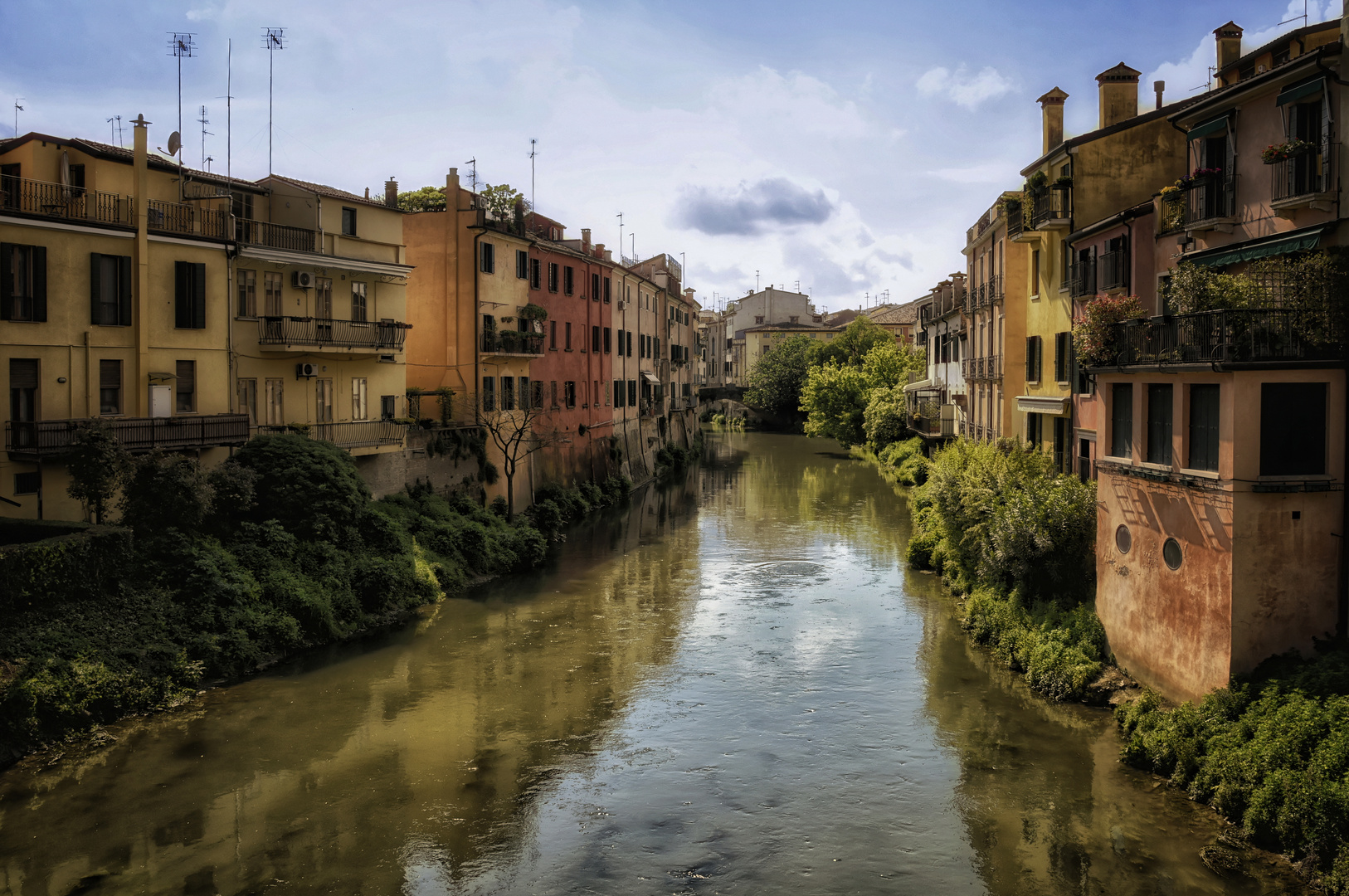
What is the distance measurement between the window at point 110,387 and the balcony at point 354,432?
4.20 m

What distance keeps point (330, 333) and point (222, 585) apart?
11.1 m

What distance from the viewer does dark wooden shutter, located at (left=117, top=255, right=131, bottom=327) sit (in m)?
26.5

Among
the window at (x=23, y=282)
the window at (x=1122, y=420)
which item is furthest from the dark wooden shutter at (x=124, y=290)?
the window at (x=1122, y=420)

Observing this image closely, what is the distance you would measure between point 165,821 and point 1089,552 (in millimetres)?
18966

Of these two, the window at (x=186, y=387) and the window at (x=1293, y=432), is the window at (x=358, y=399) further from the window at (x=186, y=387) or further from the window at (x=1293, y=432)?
the window at (x=1293, y=432)

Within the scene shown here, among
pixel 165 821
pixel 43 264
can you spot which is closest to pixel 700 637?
pixel 165 821

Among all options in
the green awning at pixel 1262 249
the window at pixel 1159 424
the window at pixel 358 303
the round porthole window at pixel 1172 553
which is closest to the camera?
the green awning at pixel 1262 249

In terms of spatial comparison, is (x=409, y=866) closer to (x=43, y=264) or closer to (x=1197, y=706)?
(x=1197, y=706)

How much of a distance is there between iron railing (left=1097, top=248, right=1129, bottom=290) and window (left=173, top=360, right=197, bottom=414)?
24676 millimetres

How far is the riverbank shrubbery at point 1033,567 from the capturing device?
70.2 feet

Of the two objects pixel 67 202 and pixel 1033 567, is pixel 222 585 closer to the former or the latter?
pixel 67 202

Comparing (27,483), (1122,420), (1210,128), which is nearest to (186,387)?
(27,483)

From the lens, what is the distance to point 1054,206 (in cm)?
2989

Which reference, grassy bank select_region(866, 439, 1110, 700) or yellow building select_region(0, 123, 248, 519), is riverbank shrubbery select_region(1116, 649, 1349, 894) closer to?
grassy bank select_region(866, 439, 1110, 700)
